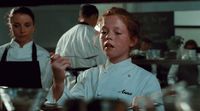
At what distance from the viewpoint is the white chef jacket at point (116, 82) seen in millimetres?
1257

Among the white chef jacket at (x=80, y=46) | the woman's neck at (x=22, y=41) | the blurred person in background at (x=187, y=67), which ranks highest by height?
the woman's neck at (x=22, y=41)

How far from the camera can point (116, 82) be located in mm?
1303

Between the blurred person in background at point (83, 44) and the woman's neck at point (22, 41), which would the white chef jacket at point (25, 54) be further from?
the blurred person in background at point (83, 44)

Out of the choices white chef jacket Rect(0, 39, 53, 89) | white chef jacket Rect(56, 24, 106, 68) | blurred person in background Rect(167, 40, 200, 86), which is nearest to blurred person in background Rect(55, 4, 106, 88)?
white chef jacket Rect(56, 24, 106, 68)

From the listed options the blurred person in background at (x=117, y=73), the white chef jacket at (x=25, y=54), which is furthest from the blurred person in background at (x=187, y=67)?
the blurred person in background at (x=117, y=73)

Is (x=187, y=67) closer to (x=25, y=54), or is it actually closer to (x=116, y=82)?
(x=25, y=54)

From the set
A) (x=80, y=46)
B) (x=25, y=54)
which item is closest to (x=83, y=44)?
(x=80, y=46)

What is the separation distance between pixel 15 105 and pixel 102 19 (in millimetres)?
533

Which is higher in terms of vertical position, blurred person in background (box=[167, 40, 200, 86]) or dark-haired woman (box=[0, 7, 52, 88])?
dark-haired woman (box=[0, 7, 52, 88])

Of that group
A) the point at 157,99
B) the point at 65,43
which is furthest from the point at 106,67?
the point at 65,43

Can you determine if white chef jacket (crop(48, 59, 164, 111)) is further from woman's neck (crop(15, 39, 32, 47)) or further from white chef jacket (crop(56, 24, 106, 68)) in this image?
white chef jacket (crop(56, 24, 106, 68))

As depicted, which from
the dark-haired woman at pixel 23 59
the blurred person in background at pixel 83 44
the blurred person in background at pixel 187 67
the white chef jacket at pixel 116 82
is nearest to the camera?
the white chef jacket at pixel 116 82

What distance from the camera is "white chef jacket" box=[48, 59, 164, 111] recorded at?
1.26 meters

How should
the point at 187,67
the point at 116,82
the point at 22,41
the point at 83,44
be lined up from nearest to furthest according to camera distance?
the point at 116,82 < the point at 22,41 < the point at 83,44 < the point at 187,67
